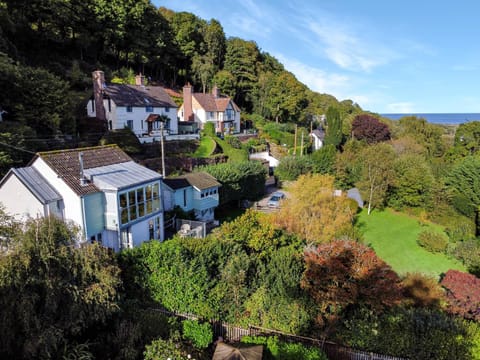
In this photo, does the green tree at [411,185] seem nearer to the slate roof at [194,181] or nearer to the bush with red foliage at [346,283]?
the slate roof at [194,181]

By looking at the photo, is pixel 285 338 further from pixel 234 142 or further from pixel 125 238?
pixel 234 142

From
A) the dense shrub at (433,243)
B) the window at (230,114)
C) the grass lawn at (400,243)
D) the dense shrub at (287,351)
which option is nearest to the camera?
the dense shrub at (287,351)

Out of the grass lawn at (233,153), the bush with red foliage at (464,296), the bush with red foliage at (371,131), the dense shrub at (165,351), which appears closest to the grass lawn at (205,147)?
the grass lawn at (233,153)

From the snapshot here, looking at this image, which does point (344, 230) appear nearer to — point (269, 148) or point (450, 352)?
point (450, 352)

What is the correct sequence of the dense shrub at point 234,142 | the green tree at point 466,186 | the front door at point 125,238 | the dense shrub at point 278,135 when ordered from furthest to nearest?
the dense shrub at point 278,135
the dense shrub at point 234,142
the green tree at point 466,186
the front door at point 125,238

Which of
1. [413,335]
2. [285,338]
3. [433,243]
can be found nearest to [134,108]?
[285,338]

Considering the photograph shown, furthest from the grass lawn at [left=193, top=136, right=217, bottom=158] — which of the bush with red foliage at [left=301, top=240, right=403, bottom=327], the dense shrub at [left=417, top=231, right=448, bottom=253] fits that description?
the bush with red foliage at [left=301, top=240, right=403, bottom=327]

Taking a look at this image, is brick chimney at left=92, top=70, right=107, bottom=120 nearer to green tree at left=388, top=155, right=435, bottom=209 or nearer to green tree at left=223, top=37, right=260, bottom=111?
green tree at left=388, top=155, right=435, bottom=209

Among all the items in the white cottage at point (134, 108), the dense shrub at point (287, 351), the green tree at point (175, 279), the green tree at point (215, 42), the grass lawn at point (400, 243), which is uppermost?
the green tree at point (215, 42)
